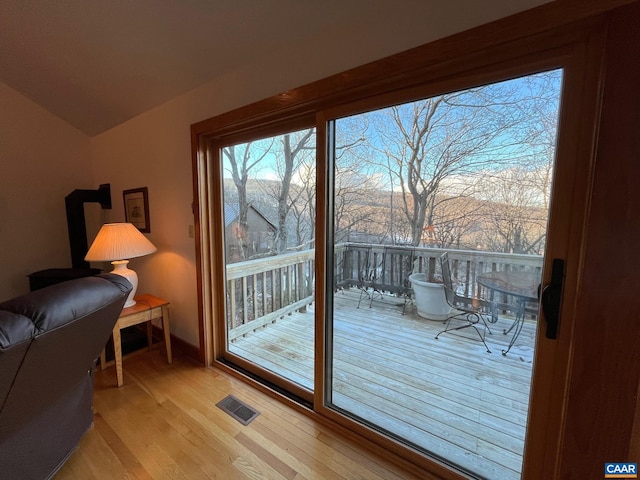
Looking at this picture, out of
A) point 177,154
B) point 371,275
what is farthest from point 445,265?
point 177,154

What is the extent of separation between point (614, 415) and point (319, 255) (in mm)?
1327

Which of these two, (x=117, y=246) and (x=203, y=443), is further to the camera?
(x=117, y=246)

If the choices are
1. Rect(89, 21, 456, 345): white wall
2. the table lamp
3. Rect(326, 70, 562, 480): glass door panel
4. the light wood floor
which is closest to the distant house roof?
Rect(89, 21, 456, 345): white wall

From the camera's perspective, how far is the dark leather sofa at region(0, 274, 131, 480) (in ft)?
2.93

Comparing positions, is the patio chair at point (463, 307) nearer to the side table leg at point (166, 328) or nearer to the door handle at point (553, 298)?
the door handle at point (553, 298)

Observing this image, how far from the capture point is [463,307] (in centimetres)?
150

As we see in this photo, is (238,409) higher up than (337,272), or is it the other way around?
(337,272)

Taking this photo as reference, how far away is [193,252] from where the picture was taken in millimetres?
2283

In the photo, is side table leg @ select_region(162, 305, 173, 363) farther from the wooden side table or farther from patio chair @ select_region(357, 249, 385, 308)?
patio chair @ select_region(357, 249, 385, 308)

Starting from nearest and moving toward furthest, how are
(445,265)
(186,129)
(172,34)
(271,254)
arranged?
(445,265) → (172,34) → (186,129) → (271,254)

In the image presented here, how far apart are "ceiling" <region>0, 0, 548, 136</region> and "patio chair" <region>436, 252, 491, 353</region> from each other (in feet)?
3.55

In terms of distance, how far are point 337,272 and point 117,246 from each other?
1.73m

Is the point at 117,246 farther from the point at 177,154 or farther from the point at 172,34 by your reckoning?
the point at 172,34

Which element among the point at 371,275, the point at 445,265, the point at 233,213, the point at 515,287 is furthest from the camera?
the point at 233,213
